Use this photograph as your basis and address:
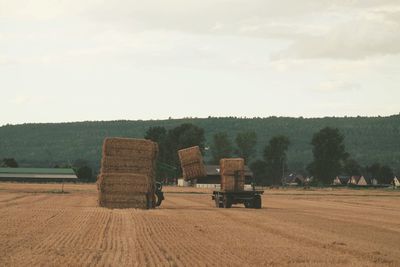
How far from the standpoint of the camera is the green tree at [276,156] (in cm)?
19262

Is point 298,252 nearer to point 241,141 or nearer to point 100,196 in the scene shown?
point 100,196

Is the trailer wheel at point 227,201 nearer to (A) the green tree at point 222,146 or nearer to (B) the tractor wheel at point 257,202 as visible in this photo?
(B) the tractor wheel at point 257,202

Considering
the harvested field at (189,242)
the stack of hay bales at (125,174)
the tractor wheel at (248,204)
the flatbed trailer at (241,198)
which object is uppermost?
the stack of hay bales at (125,174)

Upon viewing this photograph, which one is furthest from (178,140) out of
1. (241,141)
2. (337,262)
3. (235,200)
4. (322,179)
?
(337,262)

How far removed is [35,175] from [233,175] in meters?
147

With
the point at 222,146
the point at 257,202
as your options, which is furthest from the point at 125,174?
the point at 222,146

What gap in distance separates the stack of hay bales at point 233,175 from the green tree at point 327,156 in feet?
404

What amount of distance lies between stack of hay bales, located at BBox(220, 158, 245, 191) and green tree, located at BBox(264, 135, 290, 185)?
144879mm

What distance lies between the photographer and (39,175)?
7397 inches

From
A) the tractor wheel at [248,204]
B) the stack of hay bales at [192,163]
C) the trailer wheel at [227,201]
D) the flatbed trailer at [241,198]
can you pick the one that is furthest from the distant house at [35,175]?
the trailer wheel at [227,201]

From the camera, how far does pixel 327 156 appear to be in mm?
170000

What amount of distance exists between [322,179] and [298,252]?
151 metres

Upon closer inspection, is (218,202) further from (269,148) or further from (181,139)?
(269,148)

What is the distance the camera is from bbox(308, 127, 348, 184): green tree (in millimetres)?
167750
